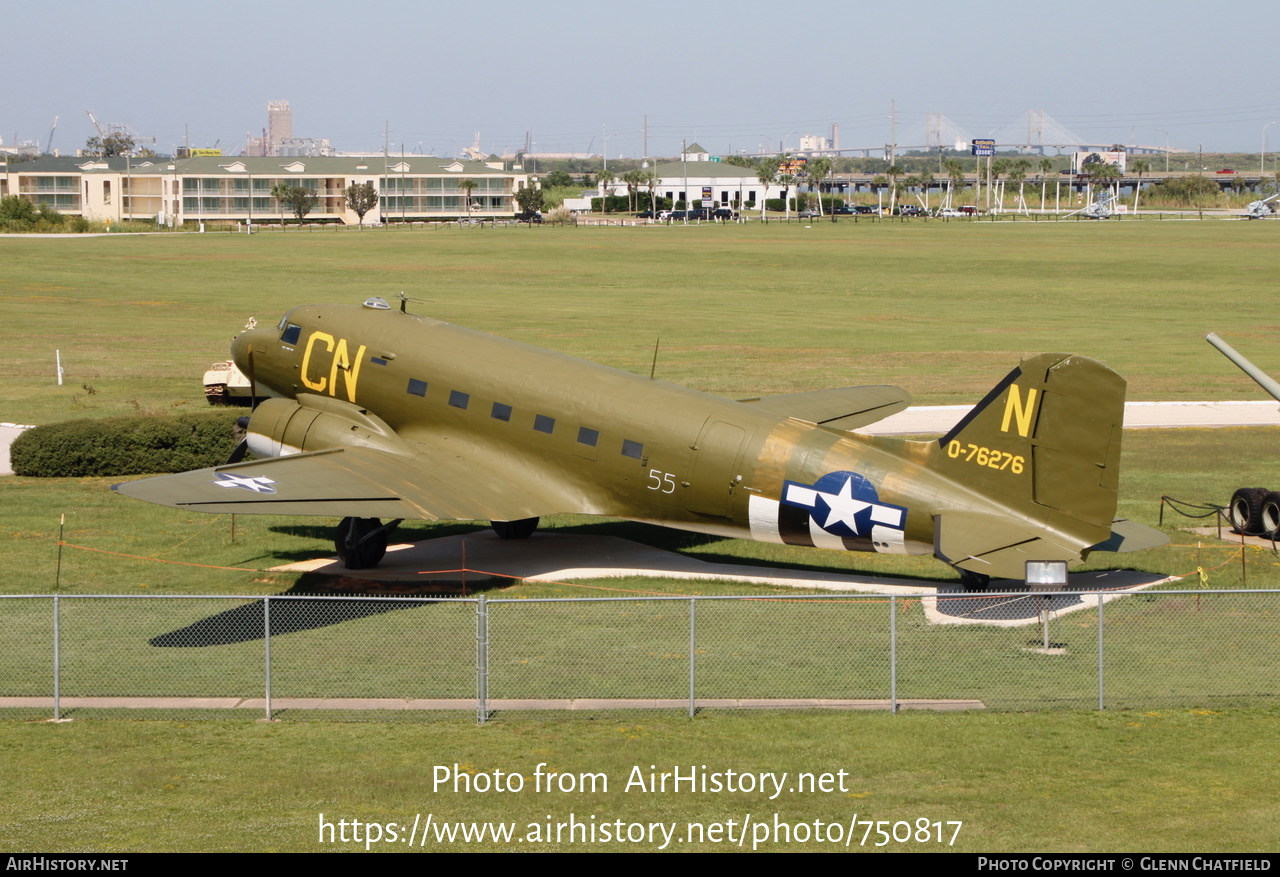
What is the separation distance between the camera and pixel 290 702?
1964cm

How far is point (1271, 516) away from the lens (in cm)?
2873

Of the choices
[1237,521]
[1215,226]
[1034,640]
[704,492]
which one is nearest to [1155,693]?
[1034,640]

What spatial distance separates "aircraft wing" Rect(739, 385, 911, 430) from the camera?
106 ft

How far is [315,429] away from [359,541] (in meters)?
2.86

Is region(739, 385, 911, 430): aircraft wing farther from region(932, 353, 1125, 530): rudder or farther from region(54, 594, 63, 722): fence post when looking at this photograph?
region(54, 594, 63, 722): fence post

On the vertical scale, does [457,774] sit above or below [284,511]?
below

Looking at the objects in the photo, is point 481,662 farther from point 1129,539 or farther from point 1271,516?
point 1271,516

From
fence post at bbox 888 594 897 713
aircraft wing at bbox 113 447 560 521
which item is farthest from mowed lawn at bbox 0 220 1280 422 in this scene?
fence post at bbox 888 594 897 713

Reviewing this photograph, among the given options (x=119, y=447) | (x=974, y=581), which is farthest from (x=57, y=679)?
(x=119, y=447)

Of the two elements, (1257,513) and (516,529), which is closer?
(1257,513)

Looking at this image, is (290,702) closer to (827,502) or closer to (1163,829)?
(827,502)

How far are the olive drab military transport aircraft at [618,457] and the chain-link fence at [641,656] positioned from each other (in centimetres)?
159

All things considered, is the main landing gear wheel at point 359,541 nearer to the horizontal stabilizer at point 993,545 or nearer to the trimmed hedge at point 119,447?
the trimmed hedge at point 119,447

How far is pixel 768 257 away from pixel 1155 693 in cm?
10314
